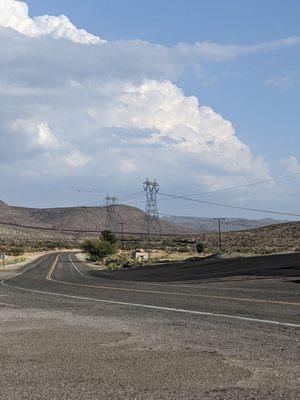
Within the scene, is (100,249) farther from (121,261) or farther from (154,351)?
(154,351)

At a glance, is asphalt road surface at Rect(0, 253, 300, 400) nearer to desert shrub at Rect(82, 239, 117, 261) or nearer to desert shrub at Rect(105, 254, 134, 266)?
desert shrub at Rect(105, 254, 134, 266)

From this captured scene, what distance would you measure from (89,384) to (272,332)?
4483 mm

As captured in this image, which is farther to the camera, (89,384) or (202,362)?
(202,362)

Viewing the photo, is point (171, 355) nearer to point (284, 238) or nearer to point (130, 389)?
point (130, 389)

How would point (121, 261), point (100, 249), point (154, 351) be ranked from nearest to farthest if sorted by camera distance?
1. point (154, 351)
2. point (121, 261)
3. point (100, 249)

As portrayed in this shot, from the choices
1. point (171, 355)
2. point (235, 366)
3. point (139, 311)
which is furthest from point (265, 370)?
point (139, 311)

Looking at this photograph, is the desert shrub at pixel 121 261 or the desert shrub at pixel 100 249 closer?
the desert shrub at pixel 121 261

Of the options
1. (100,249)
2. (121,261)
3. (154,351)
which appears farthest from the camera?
(100,249)

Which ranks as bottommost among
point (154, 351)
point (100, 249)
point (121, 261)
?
point (121, 261)

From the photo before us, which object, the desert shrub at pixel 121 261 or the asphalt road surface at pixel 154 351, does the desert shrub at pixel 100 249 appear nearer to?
the desert shrub at pixel 121 261

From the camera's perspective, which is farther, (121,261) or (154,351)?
(121,261)

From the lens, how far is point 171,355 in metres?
8.70

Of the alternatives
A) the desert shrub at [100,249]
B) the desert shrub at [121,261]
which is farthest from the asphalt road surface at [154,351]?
the desert shrub at [100,249]

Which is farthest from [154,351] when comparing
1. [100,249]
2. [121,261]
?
[100,249]
